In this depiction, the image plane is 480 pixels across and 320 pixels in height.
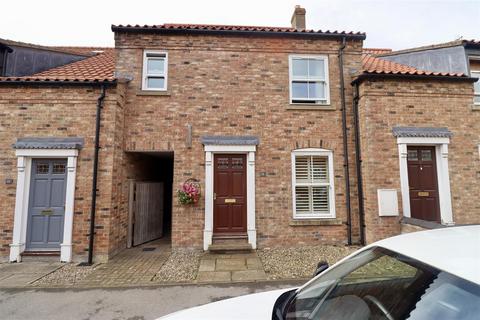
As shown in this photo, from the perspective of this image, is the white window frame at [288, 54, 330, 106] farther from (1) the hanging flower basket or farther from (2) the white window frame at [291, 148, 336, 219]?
(1) the hanging flower basket

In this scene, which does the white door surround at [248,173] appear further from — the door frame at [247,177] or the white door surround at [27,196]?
the white door surround at [27,196]

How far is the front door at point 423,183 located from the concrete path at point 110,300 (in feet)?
14.9

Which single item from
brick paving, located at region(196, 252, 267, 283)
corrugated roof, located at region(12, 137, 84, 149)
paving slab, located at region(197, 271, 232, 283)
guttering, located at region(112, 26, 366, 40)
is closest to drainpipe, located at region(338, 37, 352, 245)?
guttering, located at region(112, 26, 366, 40)

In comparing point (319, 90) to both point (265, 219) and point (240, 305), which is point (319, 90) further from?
point (240, 305)

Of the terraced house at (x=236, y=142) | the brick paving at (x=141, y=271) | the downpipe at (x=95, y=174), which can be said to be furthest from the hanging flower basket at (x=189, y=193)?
the downpipe at (x=95, y=174)

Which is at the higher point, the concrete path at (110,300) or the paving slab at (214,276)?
the paving slab at (214,276)

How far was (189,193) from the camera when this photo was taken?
256 inches

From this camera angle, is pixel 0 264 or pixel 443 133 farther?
pixel 443 133

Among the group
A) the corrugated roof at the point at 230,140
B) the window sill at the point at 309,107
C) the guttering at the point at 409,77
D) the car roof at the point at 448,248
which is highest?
the guttering at the point at 409,77

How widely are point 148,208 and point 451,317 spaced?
7.81 metres

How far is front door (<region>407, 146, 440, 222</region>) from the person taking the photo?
675cm

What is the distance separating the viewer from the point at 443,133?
6773 mm

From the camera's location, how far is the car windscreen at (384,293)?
1178 millimetres

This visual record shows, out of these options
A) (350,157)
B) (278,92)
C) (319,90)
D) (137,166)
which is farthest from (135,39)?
(350,157)
